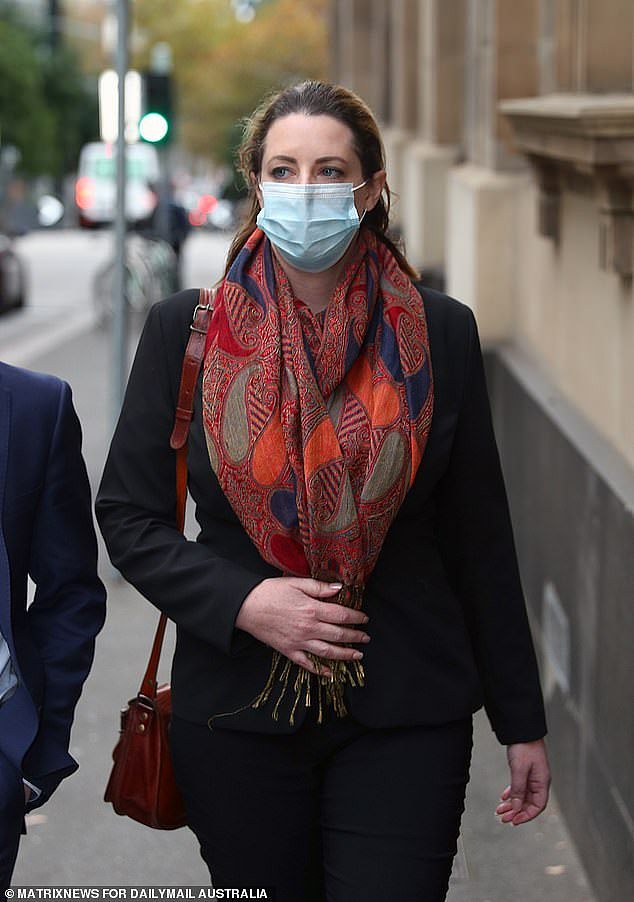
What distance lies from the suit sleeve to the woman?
0.08 metres

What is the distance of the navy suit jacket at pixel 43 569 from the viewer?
2844 mm

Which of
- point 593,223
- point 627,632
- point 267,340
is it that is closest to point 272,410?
point 267,340

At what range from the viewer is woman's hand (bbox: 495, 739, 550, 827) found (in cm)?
A: 319

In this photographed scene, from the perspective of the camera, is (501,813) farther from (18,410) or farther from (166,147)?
(166,147)

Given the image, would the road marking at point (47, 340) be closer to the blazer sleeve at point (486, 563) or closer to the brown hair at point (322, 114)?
the brown hair at point (322, 114)

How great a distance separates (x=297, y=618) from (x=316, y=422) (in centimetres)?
33

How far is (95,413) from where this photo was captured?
13750 millimetres

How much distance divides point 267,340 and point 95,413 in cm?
1098

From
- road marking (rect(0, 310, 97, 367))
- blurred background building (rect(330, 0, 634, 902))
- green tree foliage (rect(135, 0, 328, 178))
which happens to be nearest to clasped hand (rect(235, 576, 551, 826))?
blurred background building (rect(330, 0, 634, 902))

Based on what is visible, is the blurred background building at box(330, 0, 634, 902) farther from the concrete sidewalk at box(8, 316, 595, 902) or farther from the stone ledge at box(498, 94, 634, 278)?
the concrete sidewalk at box(8, 316, 595, 902)

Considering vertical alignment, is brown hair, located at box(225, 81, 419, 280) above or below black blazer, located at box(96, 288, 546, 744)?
above

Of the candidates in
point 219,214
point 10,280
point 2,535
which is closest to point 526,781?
point 2,535

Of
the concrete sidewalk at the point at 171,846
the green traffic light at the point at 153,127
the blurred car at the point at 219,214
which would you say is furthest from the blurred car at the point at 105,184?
the concrete sidewalk at the point at 171,846

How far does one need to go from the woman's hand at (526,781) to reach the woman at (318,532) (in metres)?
0.20
